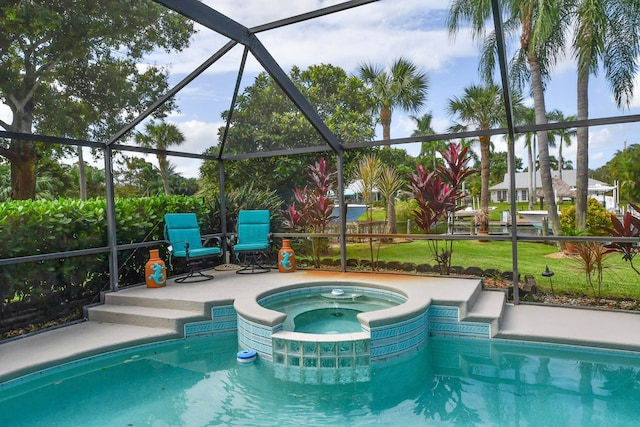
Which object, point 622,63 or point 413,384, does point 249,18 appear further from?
point 622,63

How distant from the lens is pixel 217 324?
4.89 m

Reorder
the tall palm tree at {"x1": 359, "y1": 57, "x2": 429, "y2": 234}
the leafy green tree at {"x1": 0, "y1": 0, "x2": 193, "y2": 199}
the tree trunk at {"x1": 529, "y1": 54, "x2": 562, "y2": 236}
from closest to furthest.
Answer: the leafy green tree at {"x1": 0, "y1": 0, "x2": 193, "y2": 199}, the tree trunk at {"x1": 529, "y1": 54, "x2": 562, "y2": 236}, the tall palm tree at {"x1": 359, "y1": 57, "x2": 429, "y2": 234}

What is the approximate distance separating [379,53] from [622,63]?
19.7 ft

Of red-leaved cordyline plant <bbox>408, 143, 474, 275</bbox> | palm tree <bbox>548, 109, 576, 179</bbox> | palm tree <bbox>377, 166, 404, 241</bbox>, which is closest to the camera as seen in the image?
red-leaved cordyline plant <bbox>408, 143, 474, 275</bbox>

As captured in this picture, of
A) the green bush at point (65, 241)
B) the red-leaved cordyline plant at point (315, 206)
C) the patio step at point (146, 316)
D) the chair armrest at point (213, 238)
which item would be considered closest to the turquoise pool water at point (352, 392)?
the patio step at point (146, 316)

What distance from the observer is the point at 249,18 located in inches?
188

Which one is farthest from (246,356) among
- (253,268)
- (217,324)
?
(253,268)

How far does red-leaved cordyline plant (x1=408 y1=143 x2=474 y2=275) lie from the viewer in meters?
6.43

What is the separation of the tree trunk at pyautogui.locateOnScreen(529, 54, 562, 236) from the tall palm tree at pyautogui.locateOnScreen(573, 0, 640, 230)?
1.77ft

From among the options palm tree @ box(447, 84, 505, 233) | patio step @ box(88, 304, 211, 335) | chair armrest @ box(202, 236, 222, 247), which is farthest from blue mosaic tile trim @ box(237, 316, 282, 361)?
palm tree @ box(447, 84, 505, 233)

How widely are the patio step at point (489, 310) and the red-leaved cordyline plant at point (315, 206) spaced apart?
11.8 feet

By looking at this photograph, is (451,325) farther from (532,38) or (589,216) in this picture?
(532,38)

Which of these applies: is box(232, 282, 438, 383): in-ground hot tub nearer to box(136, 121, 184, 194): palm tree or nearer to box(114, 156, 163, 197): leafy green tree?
box(136, 121, 184, 194): palm tree

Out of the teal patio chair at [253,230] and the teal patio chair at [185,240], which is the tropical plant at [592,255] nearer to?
the teal patio chair at [253,230]
